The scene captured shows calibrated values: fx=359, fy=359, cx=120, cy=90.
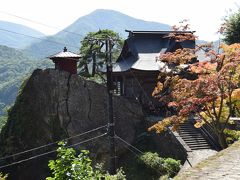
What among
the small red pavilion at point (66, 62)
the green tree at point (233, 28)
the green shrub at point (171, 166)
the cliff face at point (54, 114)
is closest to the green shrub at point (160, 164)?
the green shrub at point (171, 166)

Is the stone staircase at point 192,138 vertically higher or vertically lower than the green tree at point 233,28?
lower

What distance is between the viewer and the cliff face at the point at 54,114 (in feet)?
80.7

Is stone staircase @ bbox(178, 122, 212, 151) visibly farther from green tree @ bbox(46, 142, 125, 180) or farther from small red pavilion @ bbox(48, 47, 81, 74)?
green tree @ bbox(46, 142, 125, 180)

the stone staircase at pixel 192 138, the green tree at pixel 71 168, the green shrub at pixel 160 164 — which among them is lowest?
the green shrub at pixel 160 164

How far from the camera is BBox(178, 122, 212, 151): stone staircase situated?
23.2 meters

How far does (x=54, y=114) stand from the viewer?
25109mm

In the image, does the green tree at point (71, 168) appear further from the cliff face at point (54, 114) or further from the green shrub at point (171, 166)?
the cliff face at point (54, 114)

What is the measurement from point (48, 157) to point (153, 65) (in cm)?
1116

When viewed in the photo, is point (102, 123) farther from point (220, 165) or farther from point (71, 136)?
point (220, 165)

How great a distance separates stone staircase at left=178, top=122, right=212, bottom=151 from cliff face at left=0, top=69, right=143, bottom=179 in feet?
13.1

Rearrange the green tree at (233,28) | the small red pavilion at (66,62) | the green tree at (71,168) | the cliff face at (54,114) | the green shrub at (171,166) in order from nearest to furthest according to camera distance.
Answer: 1. the green tree at (71,168)
2. the green shrub at (171,166)
3. the cliff face at (54,114)
4. the small red pavilion at (66,62)
5. the green tree at (233,28)

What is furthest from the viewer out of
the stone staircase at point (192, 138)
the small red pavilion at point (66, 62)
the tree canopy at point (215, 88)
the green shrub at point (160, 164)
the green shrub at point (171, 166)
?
the small red pavilion at point (66, 62)

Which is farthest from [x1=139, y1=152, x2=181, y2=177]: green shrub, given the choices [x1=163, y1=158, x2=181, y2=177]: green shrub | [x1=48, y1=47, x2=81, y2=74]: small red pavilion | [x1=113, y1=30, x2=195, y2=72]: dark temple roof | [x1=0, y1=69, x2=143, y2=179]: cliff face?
[x1=113, y1=30, x2=195, y2=72]: dark temple roof

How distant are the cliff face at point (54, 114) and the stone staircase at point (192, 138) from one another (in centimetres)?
398
